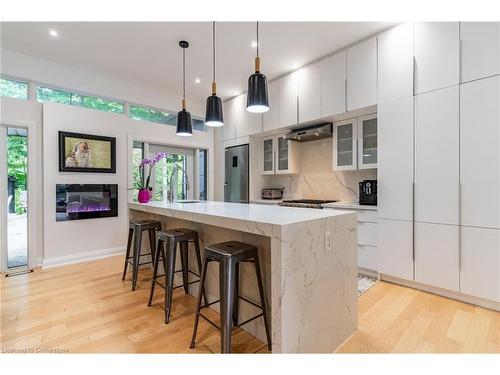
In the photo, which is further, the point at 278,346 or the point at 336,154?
the point at 336,154

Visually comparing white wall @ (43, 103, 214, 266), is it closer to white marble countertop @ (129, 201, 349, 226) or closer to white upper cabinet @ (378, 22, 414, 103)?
white marble countertop @ (129, 201, 349, 226)

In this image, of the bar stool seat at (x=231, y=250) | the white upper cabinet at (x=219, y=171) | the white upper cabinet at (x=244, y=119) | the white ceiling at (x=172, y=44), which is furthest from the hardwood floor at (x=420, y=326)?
the white upper cabinet at (x=219, y=171)

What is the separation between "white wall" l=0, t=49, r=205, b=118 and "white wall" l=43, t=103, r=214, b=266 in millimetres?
384

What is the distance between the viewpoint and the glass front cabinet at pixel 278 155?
4367 mm

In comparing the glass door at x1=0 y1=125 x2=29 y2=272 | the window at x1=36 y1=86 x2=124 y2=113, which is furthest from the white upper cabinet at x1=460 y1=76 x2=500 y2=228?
the glass door at x1=0 y1=125 x2=29 y2=272

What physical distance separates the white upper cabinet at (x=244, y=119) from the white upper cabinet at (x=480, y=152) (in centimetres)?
288

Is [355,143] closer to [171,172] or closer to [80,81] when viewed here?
[171,172]

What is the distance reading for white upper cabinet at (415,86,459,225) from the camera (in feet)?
8.07

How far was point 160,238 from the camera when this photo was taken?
236cm

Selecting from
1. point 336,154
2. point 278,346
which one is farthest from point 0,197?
point 336,154

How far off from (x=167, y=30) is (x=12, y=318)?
A: 128 inches

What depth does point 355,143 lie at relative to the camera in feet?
11.4

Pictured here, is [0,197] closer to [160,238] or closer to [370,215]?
[160,238]

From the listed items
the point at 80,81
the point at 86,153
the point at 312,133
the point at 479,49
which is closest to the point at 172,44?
the point at 80,81
